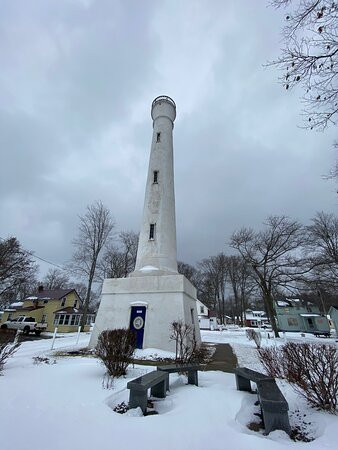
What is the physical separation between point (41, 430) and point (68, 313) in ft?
102

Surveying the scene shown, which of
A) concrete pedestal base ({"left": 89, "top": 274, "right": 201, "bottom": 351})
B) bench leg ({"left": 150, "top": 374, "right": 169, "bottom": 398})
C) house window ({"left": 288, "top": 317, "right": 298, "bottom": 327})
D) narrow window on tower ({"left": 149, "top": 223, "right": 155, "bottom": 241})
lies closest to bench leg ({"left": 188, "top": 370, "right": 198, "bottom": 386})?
bench leg ({"left": 150, "top": 374, "right": 169, "bottom": 398})

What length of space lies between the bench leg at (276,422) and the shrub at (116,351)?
4.16 metres

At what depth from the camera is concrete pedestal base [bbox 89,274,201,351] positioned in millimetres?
12609

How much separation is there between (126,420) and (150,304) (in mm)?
9948

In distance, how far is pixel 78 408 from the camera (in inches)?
157

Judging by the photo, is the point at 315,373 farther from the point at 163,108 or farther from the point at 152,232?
the point at 163,108

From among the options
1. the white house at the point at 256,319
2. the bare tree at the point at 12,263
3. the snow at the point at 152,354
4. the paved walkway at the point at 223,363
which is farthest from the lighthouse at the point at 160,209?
the white house at the point at 256,319

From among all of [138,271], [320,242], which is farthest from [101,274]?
[320,242]

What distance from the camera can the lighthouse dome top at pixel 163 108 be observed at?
65.7 ft

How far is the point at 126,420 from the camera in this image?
359 cm

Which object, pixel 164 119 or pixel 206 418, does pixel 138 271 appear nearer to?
pixel 206 418

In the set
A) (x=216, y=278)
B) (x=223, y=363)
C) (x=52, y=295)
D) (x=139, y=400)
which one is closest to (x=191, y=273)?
(x=216, y=278)

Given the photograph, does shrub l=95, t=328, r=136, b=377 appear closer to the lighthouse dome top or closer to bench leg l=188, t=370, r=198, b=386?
bench leg l=188, t=370, r=198, b=386

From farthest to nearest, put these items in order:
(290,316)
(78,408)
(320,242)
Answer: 1. (290,316)
2. (320,242)
3. (78,408)
